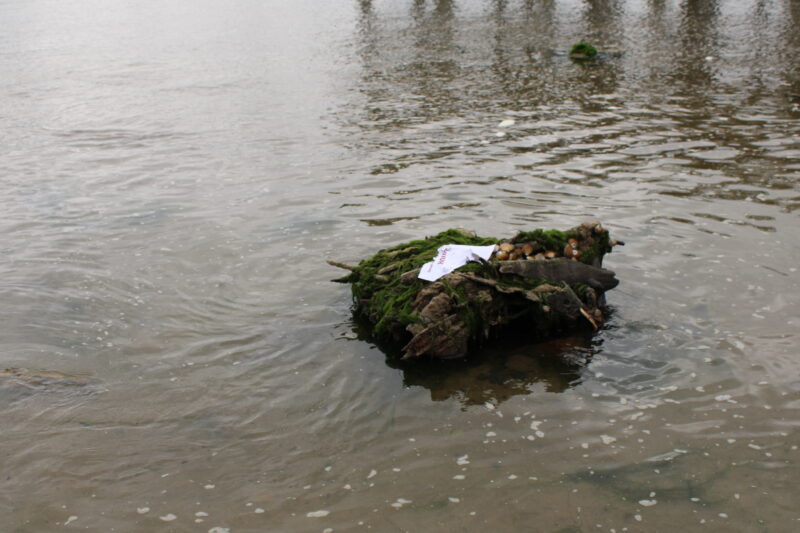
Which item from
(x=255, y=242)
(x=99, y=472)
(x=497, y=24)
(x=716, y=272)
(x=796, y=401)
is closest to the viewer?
(x=99, y=472)

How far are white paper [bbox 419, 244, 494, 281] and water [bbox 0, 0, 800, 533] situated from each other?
1096 millimetres

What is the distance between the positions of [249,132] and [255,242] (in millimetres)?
6961

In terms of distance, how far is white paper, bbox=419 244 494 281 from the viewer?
27.1 ft

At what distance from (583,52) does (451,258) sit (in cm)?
1765

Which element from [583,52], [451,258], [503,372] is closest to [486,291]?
[451,258]

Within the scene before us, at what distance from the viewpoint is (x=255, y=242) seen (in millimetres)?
11289

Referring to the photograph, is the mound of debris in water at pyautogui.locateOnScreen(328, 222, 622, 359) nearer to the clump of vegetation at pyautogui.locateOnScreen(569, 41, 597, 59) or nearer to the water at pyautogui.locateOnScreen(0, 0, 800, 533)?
the water at pyautogui.locateOnScreen(0, 0, 800, 533)

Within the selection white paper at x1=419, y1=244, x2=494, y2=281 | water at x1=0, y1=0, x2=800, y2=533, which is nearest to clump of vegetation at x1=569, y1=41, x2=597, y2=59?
water at x1=0, y1=0, x2=800, y2=533

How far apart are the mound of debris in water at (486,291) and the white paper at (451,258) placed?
14 mm

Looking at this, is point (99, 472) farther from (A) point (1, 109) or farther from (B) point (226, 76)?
(B) point (226, 76)

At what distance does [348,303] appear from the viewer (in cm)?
941

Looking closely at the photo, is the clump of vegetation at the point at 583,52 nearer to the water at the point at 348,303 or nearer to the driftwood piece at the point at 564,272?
the water at the point at 348,303

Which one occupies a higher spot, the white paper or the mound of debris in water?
the white paper

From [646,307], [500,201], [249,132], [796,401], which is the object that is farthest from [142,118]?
[796,401]
